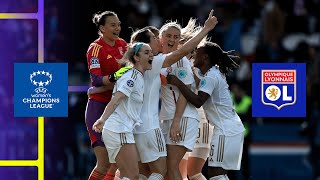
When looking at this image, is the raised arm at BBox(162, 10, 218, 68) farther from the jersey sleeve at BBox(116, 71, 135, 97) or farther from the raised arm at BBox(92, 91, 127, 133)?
the raised arm at BBox(92, 91, 127, 133)

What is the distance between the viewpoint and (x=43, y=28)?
1284cm

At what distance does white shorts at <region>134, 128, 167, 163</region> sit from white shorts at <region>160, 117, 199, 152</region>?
9.8 inches

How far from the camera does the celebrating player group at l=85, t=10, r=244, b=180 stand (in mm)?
10641

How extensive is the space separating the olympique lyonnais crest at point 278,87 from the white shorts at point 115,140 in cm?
274

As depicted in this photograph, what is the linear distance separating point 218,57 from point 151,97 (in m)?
0.82

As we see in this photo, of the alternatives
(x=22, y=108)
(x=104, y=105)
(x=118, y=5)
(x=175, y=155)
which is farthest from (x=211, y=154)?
(x=118, y=5)

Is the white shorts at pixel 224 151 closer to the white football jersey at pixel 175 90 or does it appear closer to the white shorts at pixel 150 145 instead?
the white football jersey at pixel 175 90

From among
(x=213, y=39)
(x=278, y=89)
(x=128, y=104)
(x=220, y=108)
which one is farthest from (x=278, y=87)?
(x=128, y=104)

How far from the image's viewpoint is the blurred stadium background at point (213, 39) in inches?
513

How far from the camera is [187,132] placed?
11078 millimetres

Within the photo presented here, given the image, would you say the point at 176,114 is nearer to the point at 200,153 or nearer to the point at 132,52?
the point at 200,153

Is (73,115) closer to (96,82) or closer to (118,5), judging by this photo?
(96,82)

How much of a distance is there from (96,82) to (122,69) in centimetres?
47

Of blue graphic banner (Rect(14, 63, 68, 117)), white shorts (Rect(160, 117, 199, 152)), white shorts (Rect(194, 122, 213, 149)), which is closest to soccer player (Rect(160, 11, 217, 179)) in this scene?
white shorts (Rect(160, 117, 199, 152))
